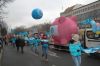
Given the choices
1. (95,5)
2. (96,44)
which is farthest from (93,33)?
(95,5)

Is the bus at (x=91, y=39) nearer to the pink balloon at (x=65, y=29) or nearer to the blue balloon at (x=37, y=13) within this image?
the pink balloon at (x=65, y=29)

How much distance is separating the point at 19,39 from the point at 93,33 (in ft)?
28.3

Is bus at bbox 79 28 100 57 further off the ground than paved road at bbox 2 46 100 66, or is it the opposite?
bus at bbox 79 28 100 57

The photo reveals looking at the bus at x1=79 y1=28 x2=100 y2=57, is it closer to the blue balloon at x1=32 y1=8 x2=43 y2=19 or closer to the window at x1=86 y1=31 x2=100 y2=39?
the window at x1=86 y1=31 x2=100 y2=39

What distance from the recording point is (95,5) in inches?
4589

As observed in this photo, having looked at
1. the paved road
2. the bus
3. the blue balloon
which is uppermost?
the blue balloon

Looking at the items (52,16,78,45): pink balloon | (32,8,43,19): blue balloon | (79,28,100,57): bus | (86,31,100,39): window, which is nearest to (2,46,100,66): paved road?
(79,28,100,57): bus

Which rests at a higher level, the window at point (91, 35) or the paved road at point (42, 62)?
the window at point (91, 35)

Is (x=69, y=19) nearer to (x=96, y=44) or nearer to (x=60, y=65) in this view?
(x=96, y=44)

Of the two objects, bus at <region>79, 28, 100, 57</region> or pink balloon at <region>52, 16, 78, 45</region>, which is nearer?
bus at <region>79, 28, 100, 57</region>

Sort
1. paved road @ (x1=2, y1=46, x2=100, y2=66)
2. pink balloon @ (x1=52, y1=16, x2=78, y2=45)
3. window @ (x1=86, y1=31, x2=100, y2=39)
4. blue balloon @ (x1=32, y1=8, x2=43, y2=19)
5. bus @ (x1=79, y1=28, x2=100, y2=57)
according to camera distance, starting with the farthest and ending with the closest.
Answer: pink balloon @ (x1=52, y1=16, x2=78, y2=45) → window @ (x1=86, y1=31, x2=100, y2=39) → bus @ (x1=79, y1=28, x2=100, y2=57) → blue balloon @ (x1=32, y1=8, x2=43, y2=19) → paved road @ (x1=2, y1=46, x2=100, y2=66)

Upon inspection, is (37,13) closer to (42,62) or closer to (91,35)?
(42,62)

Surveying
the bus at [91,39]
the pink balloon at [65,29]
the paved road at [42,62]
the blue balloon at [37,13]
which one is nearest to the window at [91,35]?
the bus at [91,39]

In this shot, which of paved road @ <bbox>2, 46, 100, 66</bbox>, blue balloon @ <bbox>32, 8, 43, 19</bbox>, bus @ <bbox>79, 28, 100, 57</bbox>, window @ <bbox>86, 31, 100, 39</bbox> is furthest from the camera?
window @ <bbox>86, 31, 100, 39</bbox>
